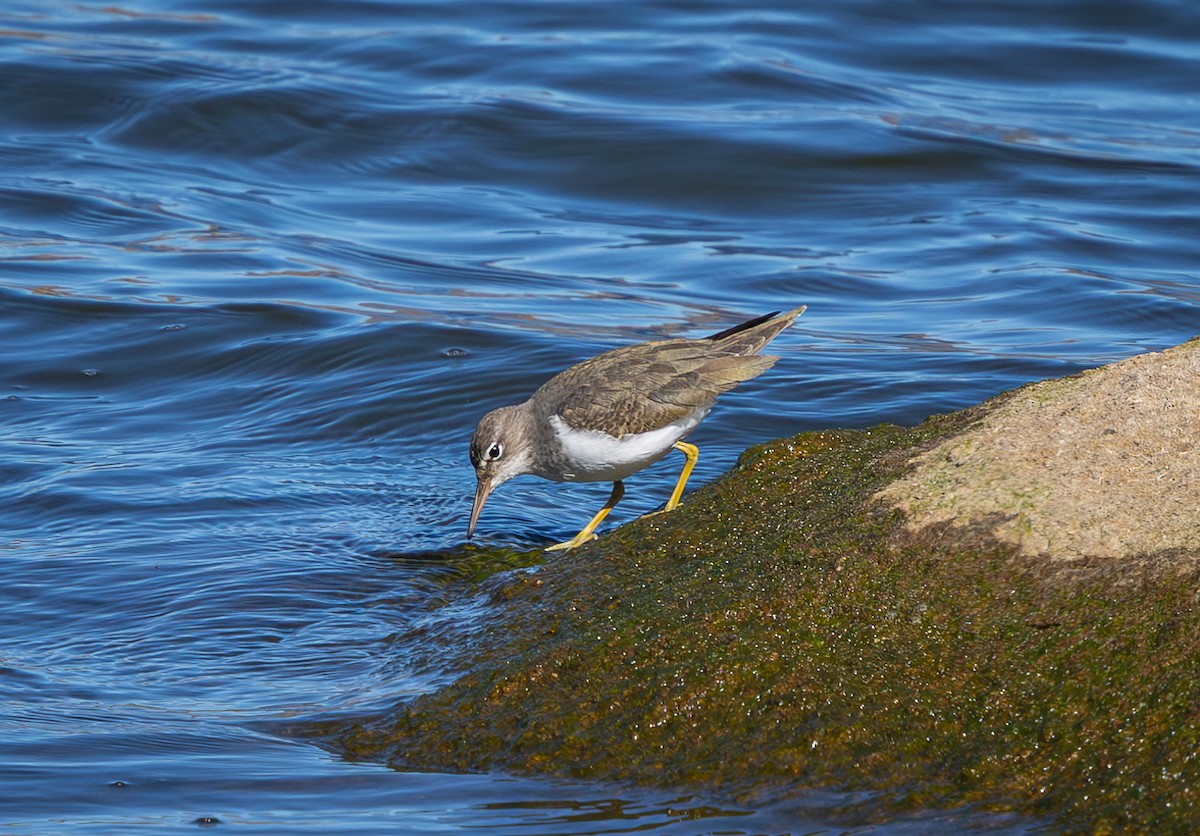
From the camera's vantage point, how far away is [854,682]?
13.7 ft

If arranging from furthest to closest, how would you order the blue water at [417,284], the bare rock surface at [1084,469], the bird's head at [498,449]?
the bird's head at [498,449] < the blue water at [417,284] < the bare rock surface at [1084,469]

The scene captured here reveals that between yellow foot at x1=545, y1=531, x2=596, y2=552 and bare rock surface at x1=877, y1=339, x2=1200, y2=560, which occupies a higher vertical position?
bare rock surface at x1=877, y1=339, x2=1200, y2=560

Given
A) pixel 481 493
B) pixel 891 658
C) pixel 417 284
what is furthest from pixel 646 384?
pixel 417 284

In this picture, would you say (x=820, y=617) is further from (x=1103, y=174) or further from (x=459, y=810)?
(x=1103, y=174)

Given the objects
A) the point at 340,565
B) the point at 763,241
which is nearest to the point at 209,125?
the point at 763,241

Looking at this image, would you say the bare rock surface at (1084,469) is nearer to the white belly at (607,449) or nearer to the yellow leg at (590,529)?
the white belly at (607,449)

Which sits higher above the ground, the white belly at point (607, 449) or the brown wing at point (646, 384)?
the brown wing at point (646, 384)

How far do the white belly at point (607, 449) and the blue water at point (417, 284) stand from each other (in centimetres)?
66

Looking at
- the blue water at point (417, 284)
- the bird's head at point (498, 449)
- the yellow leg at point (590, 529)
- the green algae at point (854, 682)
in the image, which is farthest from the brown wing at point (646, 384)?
the green algae at point (854, 682)

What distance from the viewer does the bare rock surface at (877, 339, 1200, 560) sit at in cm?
430

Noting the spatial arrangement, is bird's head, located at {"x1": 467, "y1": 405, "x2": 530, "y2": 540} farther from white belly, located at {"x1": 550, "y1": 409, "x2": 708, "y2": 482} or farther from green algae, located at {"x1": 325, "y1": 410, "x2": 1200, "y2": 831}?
green algae, located at {"x1": 325, "y1": 410, "x2": 1200, "y2": 831}

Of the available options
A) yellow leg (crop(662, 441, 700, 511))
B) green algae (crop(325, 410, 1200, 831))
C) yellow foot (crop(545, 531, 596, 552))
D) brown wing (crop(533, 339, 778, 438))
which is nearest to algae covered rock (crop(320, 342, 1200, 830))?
green algae (crop(325, 410, 1200, 831))

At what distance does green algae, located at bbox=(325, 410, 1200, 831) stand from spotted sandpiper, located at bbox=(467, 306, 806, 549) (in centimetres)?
169

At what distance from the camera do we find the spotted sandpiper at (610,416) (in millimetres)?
6703
